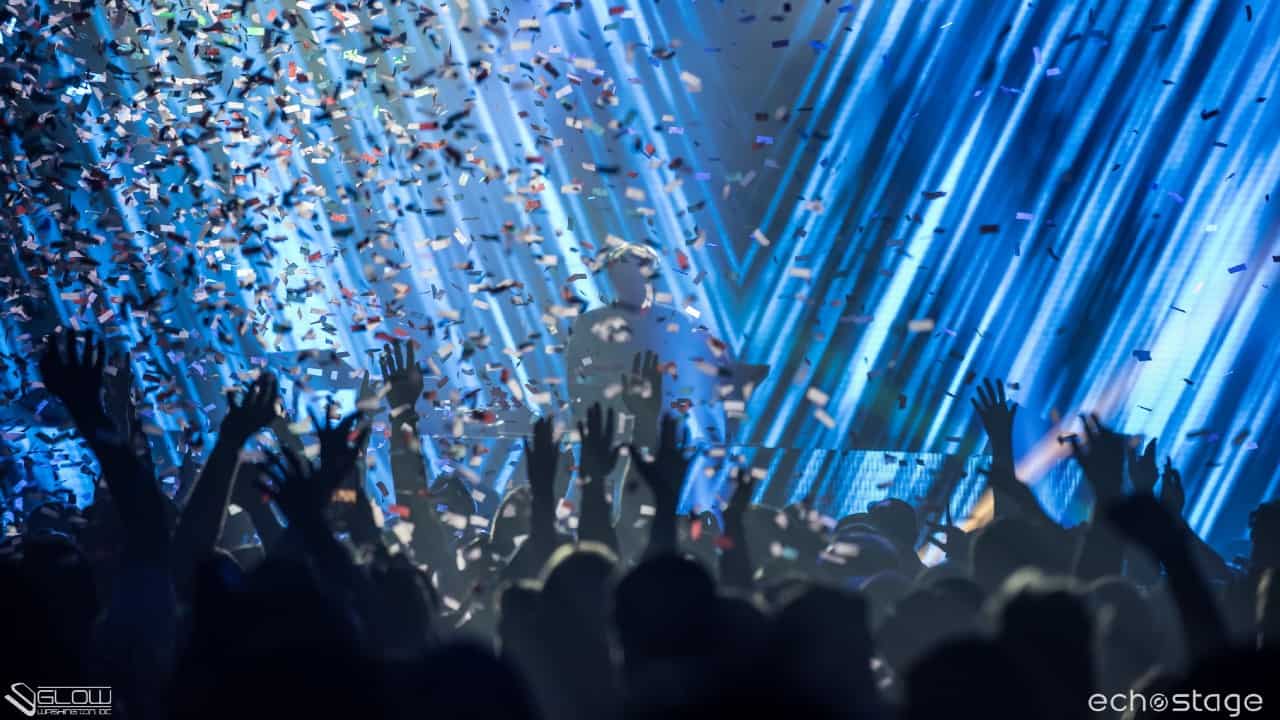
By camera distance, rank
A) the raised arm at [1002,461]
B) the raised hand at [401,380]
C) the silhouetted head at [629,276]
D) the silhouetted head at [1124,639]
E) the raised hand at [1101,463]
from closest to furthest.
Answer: the silhouetted head at [1124,639] < the raised hand at [1101,463] < the raised arm at [1002,461] < the raised hand at [401,380] < the silhouetted head at [629,276]

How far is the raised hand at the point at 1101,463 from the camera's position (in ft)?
10.6

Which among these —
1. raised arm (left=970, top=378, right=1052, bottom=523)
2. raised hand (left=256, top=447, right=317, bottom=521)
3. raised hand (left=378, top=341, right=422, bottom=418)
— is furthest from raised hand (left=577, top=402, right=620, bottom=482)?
raised arm (left=970, top=378, right=1052, bottom=523)

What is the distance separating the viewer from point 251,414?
3211mm

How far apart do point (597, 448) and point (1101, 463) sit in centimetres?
149

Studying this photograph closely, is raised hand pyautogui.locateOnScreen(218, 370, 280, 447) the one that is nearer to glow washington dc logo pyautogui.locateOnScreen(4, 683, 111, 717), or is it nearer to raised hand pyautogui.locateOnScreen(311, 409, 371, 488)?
raised hand pyautogui.locateOnScreen(311, 409, 371, 488)

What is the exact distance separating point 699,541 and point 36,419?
587 cm

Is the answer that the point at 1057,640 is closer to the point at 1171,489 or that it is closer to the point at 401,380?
the point at 1171,489

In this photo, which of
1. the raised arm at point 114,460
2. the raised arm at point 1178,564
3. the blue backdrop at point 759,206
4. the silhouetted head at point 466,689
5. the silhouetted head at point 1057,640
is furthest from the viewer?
the blue backdrop at point 759,206

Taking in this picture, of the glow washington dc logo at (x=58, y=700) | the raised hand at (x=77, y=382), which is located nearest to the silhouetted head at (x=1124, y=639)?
the glow washington dc logo at (x=58, y=700)

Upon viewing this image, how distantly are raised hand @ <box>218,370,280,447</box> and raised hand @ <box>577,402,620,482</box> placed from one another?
921 mm

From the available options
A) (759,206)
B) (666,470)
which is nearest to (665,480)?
(666,470)

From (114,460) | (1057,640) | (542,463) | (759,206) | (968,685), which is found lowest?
(968,685)

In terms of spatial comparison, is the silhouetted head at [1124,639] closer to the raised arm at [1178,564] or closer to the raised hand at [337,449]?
the raised arm at [1178,564]

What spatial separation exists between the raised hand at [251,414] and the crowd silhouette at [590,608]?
11mm
